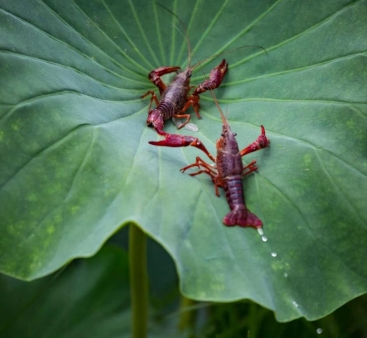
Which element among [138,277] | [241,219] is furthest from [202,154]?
[138,277]

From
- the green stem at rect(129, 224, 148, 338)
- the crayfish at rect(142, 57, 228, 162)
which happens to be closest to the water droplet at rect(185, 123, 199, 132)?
the crayfish at rect(142, 57, 228, 162)

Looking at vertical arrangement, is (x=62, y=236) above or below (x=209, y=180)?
below

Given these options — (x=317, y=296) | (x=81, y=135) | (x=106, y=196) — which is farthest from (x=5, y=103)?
(x=317, y=296)

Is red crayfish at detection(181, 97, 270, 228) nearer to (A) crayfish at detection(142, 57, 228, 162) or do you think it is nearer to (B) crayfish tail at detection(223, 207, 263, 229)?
(B) crayfish tail at detection(223, 207, 263, 229)

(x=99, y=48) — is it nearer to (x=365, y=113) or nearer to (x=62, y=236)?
(x=62, y=236)

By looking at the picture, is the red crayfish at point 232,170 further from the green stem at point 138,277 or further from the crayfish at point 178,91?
the green stem at point 138,277

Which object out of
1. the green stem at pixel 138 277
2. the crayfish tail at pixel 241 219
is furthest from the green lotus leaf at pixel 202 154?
the green stem at pixel 138 277
